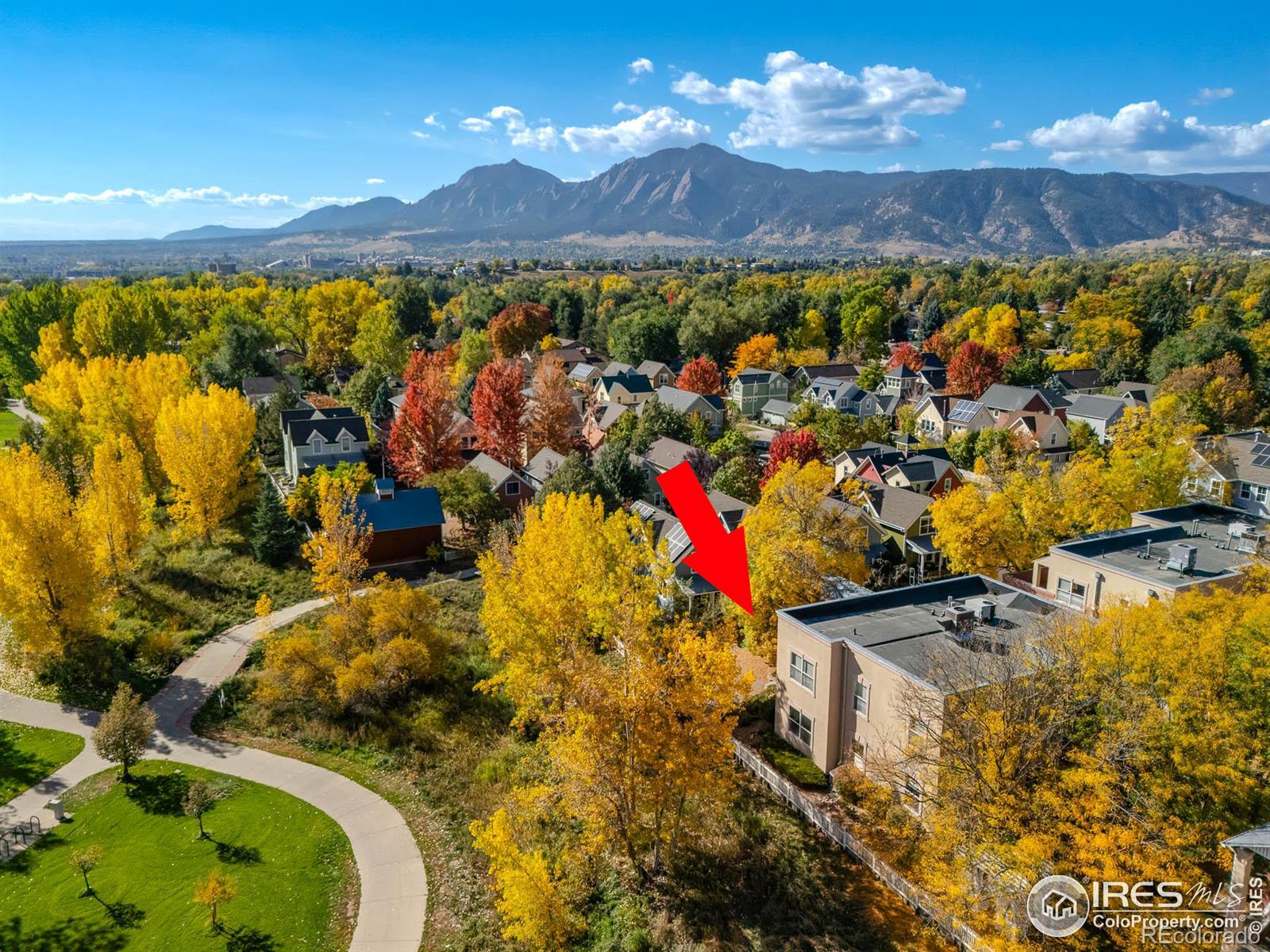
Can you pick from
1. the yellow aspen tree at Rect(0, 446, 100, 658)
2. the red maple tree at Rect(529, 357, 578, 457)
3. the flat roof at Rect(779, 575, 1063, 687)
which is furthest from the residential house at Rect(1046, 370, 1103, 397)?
the yellow aspen tree at Rect(0, 446, 100, 658)

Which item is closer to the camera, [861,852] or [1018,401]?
[861,852]

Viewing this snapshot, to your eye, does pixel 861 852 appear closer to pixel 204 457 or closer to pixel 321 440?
pixel 204 457

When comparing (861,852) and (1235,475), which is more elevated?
(1235,475)

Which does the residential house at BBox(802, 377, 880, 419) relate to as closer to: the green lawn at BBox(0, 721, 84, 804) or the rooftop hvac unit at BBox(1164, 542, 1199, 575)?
the rooftop hvac unit at BBox(1164, 542, 1199, 575)

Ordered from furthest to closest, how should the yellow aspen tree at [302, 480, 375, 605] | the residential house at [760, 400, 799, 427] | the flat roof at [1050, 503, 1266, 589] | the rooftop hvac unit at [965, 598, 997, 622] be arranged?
the residential house at [760, 400, 799, 427]
the yellow aspen tree at [302, 480, 375, 605]
the flat roof at [1050, 503, 1266, 589]
the rooftop hvac unit at [965, 598, 997, 622]

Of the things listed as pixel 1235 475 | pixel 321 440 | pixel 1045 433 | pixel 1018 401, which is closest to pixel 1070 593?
pixel 1235 475

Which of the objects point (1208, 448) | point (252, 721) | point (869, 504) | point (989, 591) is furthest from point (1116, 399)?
point (252, 721)
